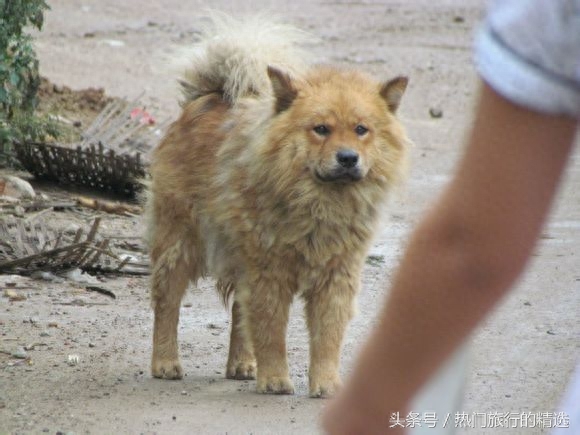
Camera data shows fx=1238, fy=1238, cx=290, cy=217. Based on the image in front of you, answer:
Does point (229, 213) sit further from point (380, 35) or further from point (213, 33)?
point (380, 35)

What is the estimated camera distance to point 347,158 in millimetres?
5277

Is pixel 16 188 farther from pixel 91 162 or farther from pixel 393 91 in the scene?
pixel 393 91

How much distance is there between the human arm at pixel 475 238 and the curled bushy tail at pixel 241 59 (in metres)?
4.64

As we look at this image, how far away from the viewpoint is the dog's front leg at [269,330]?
5.40 meters

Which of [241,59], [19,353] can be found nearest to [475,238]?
[19,353]

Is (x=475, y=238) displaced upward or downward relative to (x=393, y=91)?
upward

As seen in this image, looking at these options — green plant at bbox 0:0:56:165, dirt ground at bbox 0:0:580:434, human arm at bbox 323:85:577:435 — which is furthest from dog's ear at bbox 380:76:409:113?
human arm at bbox 323:85:577:435

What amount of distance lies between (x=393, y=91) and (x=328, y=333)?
44.4 inches

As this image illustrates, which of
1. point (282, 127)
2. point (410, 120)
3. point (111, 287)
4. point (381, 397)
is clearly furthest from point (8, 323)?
point (410, 120)

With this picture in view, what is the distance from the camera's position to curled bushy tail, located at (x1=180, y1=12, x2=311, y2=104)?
6051 mm

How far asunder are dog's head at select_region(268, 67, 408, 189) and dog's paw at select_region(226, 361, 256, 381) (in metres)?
1.01

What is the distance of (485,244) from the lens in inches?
50.7

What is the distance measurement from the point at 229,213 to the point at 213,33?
51.9 inches

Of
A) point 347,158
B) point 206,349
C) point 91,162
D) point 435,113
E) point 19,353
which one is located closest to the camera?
point 347,158
